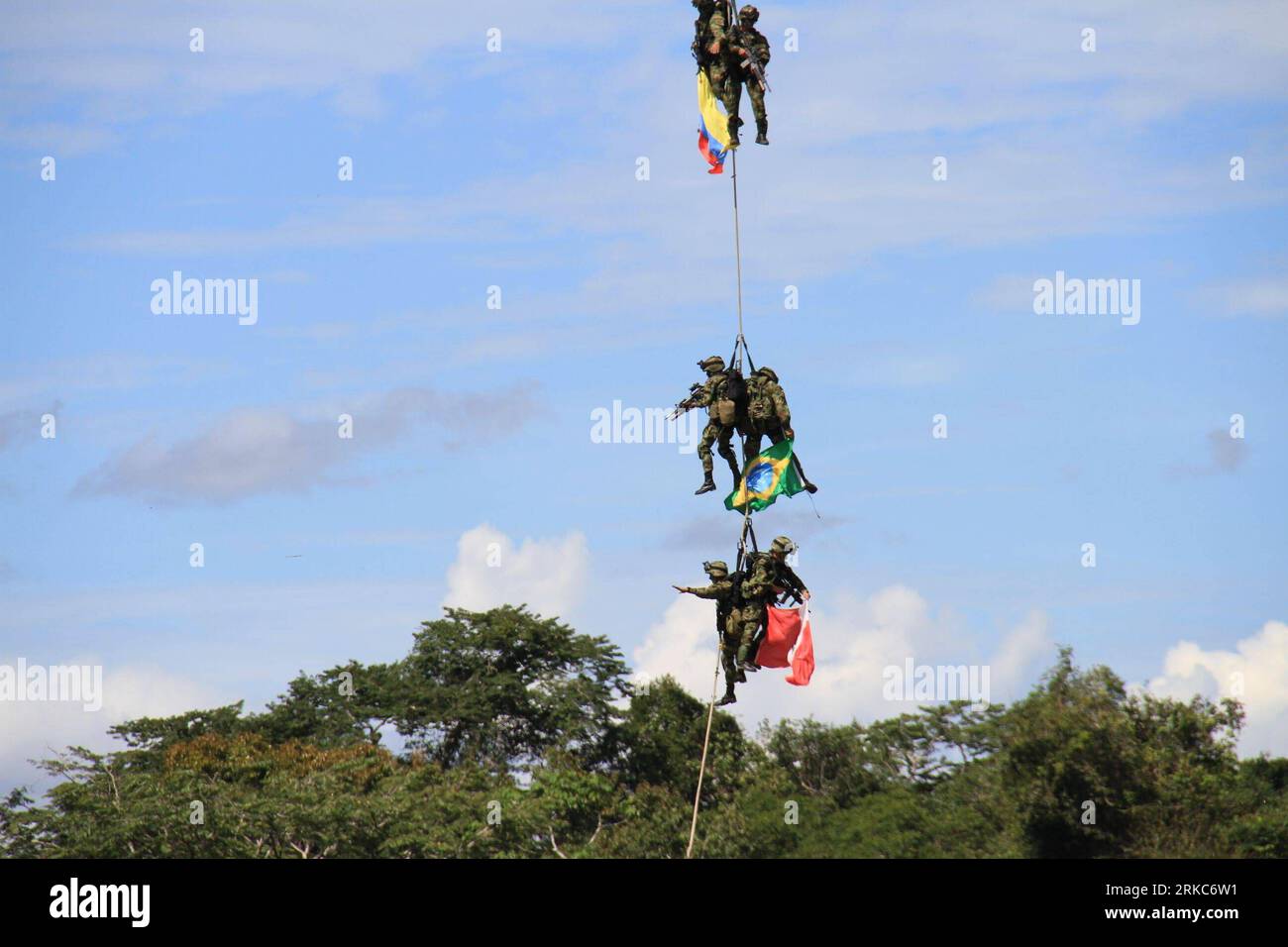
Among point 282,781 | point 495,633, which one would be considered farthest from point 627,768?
point 282,781

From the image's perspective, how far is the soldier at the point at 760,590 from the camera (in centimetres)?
2564

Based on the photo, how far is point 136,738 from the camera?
58.2 meters

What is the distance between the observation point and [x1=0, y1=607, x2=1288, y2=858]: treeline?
43938 millimetres

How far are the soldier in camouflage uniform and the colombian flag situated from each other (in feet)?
8.32

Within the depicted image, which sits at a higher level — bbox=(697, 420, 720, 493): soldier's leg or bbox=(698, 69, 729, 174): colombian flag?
bbox=(698, 69, 729, 174): colombian flag

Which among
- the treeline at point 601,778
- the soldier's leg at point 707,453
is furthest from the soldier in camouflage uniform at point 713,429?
the treeline at point 601,778

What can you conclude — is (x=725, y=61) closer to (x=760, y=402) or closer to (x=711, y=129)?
(x=711, y=129)

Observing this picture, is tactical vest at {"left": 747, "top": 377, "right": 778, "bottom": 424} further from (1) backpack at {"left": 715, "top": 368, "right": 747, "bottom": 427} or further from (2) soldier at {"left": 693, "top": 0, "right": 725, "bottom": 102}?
(2) soldier at {"left": 693, "top": 0, "right": 725, "bottom": 102}

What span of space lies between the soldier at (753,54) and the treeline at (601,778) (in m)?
21.2

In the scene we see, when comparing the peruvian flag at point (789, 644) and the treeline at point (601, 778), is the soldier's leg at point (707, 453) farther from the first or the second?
the treeline at point (601, 778)

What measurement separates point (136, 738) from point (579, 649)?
12012mm

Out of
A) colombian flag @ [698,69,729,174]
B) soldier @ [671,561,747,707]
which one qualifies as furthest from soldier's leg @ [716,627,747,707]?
colombian flag @ [698,69,729,174]

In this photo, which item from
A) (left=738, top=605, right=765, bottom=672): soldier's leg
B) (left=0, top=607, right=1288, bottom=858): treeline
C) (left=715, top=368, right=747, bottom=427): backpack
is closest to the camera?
(left=738, top=605, right=765, bottom=672): soldier's leg
